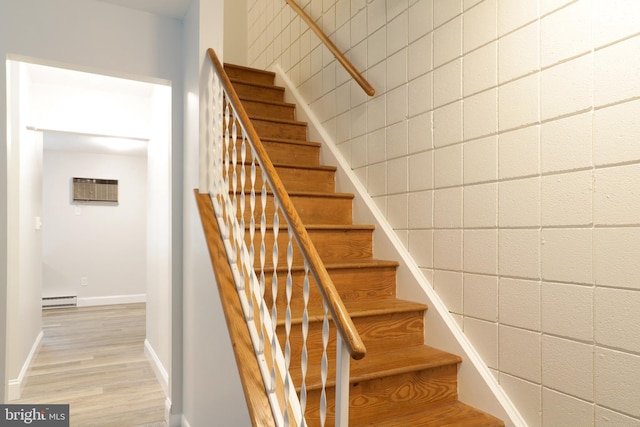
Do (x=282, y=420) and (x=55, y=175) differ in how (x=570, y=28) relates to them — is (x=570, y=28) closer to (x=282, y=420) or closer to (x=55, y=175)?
(x=282, y=420)

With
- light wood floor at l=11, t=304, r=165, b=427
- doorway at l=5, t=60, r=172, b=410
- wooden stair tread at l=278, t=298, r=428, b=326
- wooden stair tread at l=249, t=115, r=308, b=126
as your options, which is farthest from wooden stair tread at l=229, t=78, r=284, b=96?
light wood floor at l=11, t=304, r=165, b=427

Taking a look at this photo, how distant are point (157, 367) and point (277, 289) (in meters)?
2.28

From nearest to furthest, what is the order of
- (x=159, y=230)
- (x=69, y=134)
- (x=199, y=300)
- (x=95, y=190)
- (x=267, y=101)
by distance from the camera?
(x=199, y=300) → (x=267, y=101) → (x=159, y=230) → (x=69, y=134) → (x=95, y=190)

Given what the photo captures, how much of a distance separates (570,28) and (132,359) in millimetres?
4151

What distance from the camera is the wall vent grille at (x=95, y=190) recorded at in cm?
656

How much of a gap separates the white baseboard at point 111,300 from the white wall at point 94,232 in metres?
0.01

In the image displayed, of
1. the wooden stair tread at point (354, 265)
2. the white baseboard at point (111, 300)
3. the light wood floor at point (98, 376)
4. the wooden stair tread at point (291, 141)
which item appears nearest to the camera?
the wooden stair tread at point (354, 265)

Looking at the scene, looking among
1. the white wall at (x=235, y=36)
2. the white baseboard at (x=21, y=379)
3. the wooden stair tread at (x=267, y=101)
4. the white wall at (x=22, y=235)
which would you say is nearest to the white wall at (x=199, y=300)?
the wooden stair tread at (x=267, y=101)

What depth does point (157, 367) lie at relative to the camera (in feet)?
11.7

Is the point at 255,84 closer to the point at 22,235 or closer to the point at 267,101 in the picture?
the point at 267,101

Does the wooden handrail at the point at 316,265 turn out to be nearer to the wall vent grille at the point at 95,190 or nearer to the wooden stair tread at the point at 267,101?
the wooden stair tread at the point at 267,101

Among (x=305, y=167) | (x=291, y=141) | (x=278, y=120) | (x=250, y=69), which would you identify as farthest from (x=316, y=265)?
(x=250, y=69)

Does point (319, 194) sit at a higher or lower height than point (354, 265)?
higher

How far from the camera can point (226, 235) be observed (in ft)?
6.53
